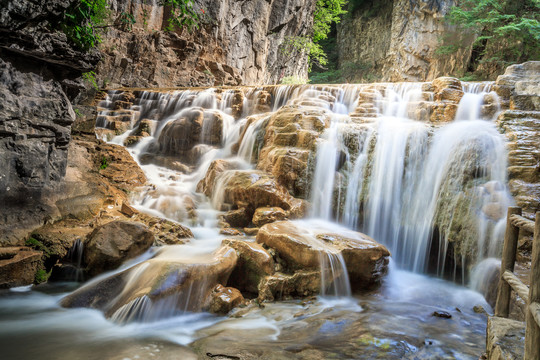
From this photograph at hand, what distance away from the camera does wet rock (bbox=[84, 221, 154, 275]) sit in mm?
4973

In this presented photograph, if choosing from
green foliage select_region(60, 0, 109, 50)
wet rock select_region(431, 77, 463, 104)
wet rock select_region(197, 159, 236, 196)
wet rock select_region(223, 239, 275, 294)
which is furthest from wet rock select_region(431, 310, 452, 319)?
wet rock select_region(431, 77, 463, 104)

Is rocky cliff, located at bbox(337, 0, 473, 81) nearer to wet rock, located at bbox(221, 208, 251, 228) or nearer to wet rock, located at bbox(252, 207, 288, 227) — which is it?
wet rock, located at bbox(252, 207, 288, 227)

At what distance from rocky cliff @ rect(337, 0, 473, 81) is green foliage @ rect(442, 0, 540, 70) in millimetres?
2303

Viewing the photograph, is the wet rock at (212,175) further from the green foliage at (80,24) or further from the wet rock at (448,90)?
the wet rock at (448,90)

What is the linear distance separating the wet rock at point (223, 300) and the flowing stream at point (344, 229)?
121 millimetres

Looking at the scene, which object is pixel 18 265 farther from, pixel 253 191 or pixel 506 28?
pixel 506 28

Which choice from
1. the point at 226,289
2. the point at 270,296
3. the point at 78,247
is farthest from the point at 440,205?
the point at 78,247

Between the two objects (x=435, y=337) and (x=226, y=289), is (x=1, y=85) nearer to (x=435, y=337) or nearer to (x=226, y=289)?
(x=226, y=289)

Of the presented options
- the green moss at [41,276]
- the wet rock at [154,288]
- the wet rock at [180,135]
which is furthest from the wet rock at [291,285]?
the wet rock at [180,135]

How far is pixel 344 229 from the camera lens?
21.8 ft

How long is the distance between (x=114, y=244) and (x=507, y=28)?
16.7 meters

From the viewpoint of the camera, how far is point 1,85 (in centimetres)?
482

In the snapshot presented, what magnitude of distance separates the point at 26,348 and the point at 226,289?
228 centimetres

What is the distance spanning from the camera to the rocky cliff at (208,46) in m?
16.0
